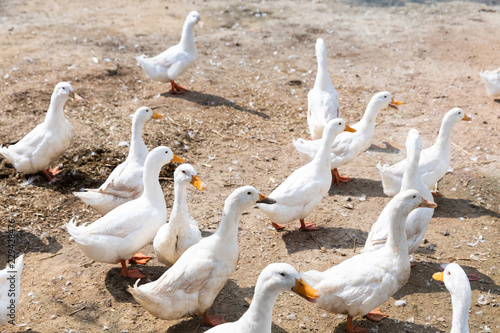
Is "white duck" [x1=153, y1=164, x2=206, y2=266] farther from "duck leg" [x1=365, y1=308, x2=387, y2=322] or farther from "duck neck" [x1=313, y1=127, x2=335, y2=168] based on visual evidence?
"duck leg" [x1=365, y1=308, x2=387, y2=322]

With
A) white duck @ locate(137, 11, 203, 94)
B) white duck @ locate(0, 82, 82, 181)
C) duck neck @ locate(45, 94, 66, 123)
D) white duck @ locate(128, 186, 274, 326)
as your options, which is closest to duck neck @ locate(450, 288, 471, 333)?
→ white duck @ locate(128, 186, 274, 326)

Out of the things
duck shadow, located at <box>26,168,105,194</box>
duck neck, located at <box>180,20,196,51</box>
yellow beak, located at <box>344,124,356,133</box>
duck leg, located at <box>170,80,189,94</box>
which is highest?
duck neck, located at <box>180,20,196,51</box>

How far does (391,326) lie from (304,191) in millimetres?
1727

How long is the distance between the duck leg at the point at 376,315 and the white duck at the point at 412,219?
1.98 ft

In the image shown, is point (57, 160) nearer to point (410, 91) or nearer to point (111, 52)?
point (111, 52)

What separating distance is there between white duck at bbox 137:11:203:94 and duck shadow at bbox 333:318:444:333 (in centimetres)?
546

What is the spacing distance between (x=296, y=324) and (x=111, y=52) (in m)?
7.35

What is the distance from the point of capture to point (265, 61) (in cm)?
1041

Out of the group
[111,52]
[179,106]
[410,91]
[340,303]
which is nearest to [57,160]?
[179,106]

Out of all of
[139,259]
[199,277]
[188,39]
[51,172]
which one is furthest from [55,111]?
[199,277]

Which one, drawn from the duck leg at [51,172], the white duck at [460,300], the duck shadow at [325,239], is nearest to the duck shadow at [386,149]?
the duck shadow at [325,239]

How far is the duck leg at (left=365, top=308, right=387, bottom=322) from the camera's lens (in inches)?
191

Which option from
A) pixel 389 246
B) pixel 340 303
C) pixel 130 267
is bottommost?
pixel 130 267

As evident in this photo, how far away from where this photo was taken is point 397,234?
4727 mm
